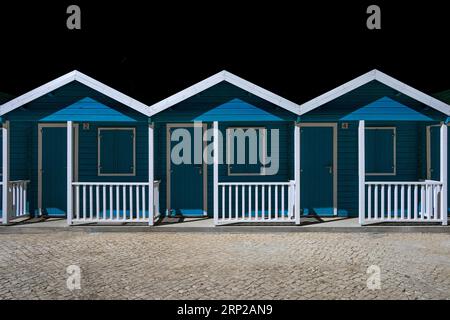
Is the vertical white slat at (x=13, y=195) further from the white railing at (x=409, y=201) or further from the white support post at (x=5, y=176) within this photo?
the white railing at (x=409, y=201)

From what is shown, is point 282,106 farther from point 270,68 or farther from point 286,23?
point 286,23

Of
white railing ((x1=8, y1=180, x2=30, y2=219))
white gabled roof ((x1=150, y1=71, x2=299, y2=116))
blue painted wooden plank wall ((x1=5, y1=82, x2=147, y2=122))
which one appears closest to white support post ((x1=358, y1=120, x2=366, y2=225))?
white gabled roof ((x1=150, y1=71, x2=299, y2=116))

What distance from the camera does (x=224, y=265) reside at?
5871mm

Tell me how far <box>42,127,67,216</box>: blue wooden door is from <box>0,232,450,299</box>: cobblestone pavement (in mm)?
1765

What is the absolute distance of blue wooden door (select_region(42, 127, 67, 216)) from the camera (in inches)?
388

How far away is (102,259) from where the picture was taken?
6.23 metres

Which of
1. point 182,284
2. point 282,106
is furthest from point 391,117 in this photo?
point 182,284

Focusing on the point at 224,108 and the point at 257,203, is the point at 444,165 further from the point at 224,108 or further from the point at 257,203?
the point at 224,108

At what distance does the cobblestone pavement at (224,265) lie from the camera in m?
4.71

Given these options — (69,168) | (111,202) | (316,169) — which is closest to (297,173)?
(316,169)

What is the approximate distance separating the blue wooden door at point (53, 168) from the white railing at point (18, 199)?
395mm

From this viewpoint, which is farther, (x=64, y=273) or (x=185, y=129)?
(x=185, y=129)

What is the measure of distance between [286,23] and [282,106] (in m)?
7.54

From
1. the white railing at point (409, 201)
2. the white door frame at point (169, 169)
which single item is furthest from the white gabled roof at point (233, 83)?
the white railing at point (409, 201)
